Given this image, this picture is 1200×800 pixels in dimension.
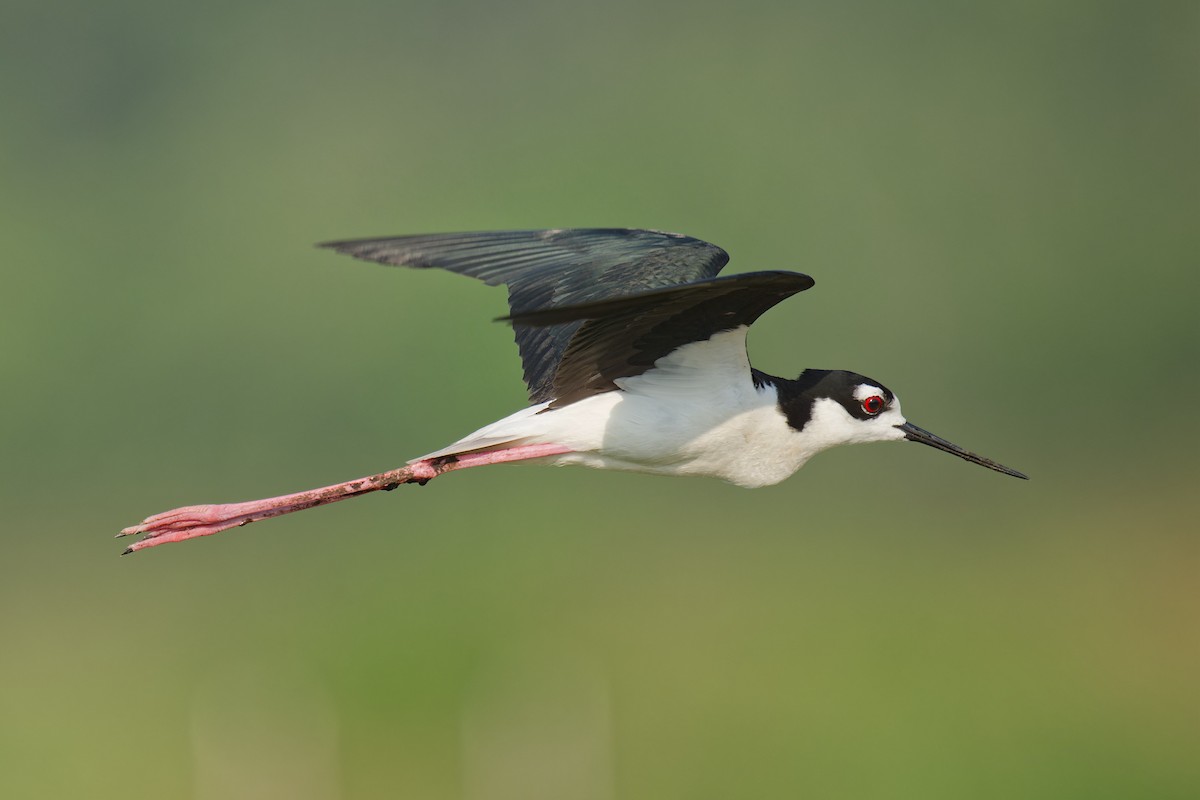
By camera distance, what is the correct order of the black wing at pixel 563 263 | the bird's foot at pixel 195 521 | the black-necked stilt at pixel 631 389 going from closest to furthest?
the black-necked stilt at pixel 631 389 < the black wing at pixel 563 263 < the bird's foot at pixel 195 521

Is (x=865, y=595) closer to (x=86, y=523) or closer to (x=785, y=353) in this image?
(x=785, y=353)

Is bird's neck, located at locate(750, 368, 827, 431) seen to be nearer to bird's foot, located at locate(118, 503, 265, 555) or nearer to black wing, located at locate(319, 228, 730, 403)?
black wing, located at locate(319, 228, 730, 403)

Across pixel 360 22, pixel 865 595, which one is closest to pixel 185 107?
pixel 360 22

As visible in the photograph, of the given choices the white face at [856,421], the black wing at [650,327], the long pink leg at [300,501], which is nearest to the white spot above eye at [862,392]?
the white face at [856,421]

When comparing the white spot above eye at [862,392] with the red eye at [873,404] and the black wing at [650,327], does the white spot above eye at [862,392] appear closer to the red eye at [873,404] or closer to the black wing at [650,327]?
the red eye at [873,404]

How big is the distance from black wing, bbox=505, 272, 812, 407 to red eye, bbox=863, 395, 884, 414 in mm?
872

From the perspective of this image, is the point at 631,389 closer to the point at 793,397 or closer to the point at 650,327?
the point at 650,327

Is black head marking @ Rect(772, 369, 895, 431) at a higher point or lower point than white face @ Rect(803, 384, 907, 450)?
higher

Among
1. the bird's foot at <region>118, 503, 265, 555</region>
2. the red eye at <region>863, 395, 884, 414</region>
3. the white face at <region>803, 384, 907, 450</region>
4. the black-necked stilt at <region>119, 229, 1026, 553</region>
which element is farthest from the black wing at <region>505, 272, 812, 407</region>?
the bird's foot at <region>118, 503, 265, 555</region>

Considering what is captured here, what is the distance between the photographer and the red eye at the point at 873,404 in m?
8.35

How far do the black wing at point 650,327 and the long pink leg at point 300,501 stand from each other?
36 centimetres

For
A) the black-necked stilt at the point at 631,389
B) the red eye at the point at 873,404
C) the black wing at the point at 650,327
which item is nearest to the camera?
the black wing at the point at 650,327

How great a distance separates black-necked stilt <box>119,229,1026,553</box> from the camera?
7797 mm

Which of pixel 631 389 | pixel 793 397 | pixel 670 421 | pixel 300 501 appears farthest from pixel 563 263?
pixel 300 501
